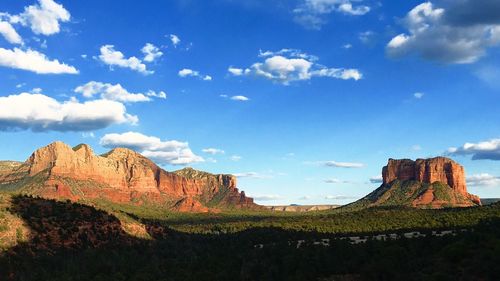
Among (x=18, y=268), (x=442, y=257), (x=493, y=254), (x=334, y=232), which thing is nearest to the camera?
(x=493, y=254)

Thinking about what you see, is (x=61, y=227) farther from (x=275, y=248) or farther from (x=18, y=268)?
(x=275, y=248)

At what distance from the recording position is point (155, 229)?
4719 inches

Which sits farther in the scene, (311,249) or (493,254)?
(311,249)

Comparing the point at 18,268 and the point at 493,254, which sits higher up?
the point at 493,254

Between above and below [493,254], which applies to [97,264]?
below

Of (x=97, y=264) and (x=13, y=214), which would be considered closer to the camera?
(x=97, y=264)

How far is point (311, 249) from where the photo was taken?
269 feet

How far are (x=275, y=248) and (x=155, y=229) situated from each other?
39293 millimetres

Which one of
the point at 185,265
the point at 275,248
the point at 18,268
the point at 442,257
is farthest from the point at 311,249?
the point at 18,268

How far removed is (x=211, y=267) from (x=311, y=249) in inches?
666

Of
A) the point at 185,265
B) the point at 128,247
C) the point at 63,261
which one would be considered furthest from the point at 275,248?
the point at 63,261

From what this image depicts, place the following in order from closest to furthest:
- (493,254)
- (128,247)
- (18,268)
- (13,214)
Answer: (493,254)
(18,268)
(13,214)
(128,247)

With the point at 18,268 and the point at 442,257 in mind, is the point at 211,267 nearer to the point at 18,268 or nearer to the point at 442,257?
the point at 18,268

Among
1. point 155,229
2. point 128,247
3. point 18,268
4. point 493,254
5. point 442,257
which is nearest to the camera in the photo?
point 493,254
